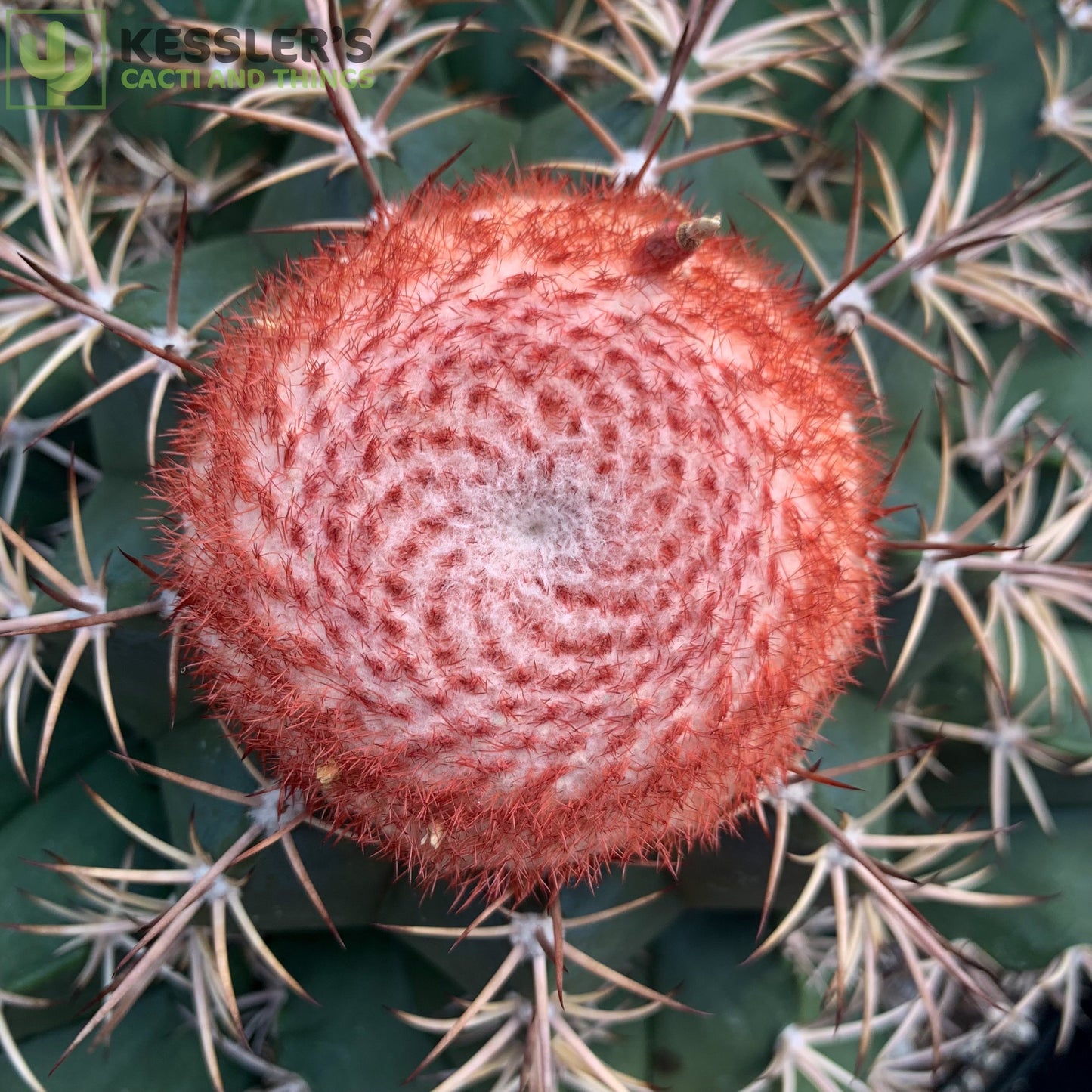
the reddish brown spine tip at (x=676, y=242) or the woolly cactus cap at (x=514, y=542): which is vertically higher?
the reddish brown spine tip at (x=676, y=242)

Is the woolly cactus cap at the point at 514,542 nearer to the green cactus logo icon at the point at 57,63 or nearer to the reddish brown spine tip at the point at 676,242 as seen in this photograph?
the reddish brown spine tip at the point at 676,242

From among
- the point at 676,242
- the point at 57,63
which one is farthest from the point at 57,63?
the point at 676,242

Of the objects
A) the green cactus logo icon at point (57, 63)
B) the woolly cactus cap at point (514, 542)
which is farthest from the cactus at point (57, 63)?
the woolly cactus cap at point (514, 542)

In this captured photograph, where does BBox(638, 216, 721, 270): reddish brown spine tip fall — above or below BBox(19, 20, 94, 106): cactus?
above

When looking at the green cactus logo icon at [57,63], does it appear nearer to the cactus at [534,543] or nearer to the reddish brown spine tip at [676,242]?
the cactus at [534,543]

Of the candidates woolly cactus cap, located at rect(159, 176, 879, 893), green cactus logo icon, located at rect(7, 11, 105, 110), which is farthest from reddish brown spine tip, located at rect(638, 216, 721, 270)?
green cactus logo icon, located at rect(7, 11, 105, 110)

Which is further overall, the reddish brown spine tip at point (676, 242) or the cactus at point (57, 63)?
the cactus at point (57, 63)

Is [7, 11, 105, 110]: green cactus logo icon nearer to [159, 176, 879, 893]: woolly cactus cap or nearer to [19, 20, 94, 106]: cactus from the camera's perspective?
[19, 20, 94, 106]: cactus

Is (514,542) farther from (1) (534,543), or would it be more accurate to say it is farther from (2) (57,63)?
(2) (57,63)
